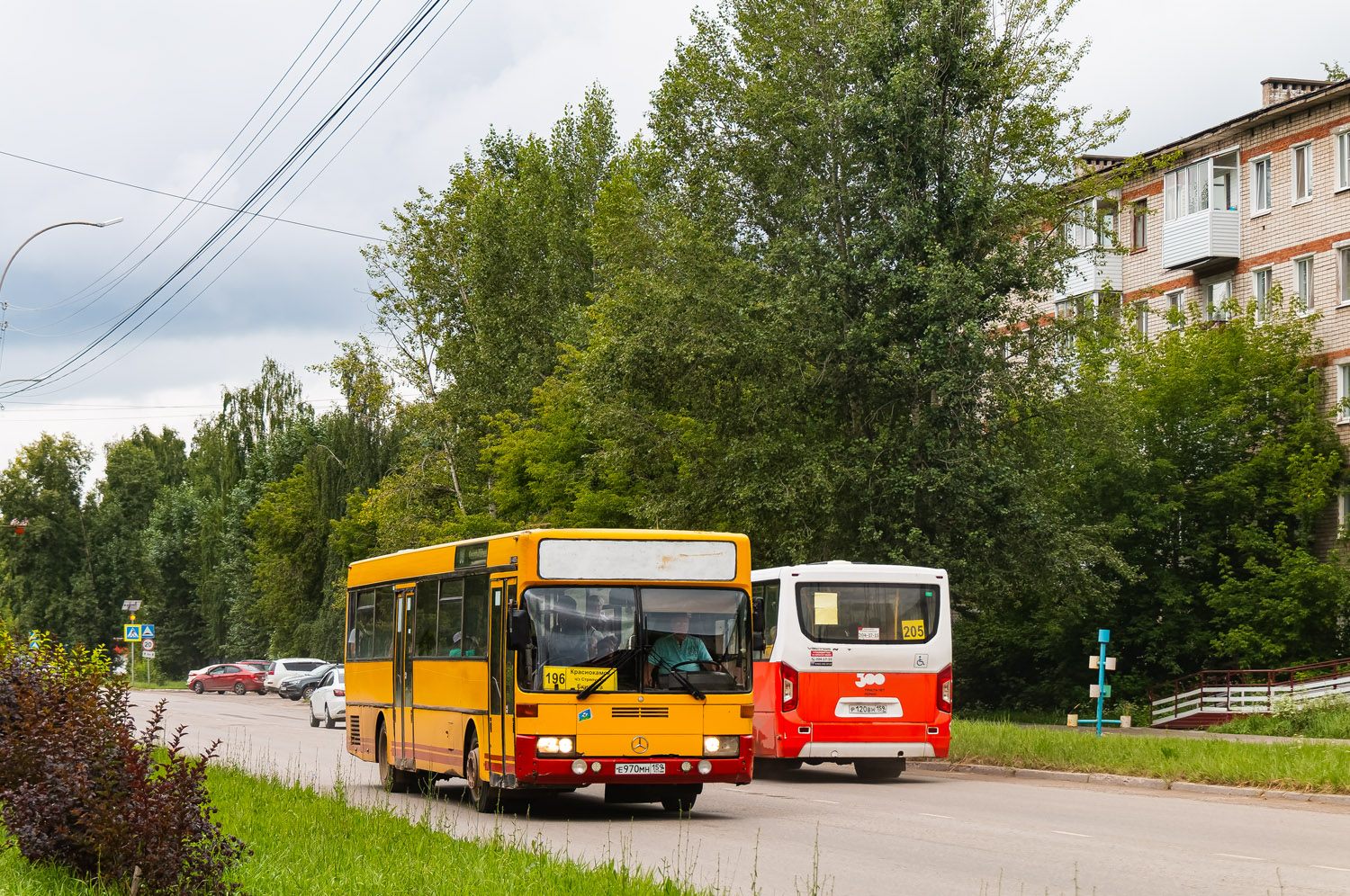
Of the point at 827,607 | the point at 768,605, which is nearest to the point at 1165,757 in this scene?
the point at 827,607

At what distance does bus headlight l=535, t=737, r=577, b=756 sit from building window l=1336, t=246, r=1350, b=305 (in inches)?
1419

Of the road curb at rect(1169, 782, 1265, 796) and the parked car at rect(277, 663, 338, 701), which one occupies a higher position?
the road curb at rect(1169, 782, 1265, 796)

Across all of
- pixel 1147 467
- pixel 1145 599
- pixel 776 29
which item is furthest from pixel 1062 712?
pixel 776 29

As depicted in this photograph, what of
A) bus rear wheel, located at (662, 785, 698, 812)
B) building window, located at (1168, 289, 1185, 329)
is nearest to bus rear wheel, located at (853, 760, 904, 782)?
bus rear wheel, located at (662, 785, 698, 812)

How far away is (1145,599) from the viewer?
43188 millimetres

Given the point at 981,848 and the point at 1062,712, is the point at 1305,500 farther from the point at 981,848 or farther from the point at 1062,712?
the point at 981,848

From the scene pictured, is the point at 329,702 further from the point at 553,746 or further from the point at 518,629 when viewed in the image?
the point at 518,629

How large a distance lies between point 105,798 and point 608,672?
6.88 m

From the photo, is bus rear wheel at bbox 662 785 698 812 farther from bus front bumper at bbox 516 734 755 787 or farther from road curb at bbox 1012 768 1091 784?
road curb at bbox 1012 768 1091 784

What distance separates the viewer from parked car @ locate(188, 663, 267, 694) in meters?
73.0

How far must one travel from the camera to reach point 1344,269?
44.6 m

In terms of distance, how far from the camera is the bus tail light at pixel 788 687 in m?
21.0

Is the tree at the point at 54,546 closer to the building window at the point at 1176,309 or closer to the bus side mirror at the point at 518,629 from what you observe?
the building window at the point at 1176,309

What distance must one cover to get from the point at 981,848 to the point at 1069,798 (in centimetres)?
600
